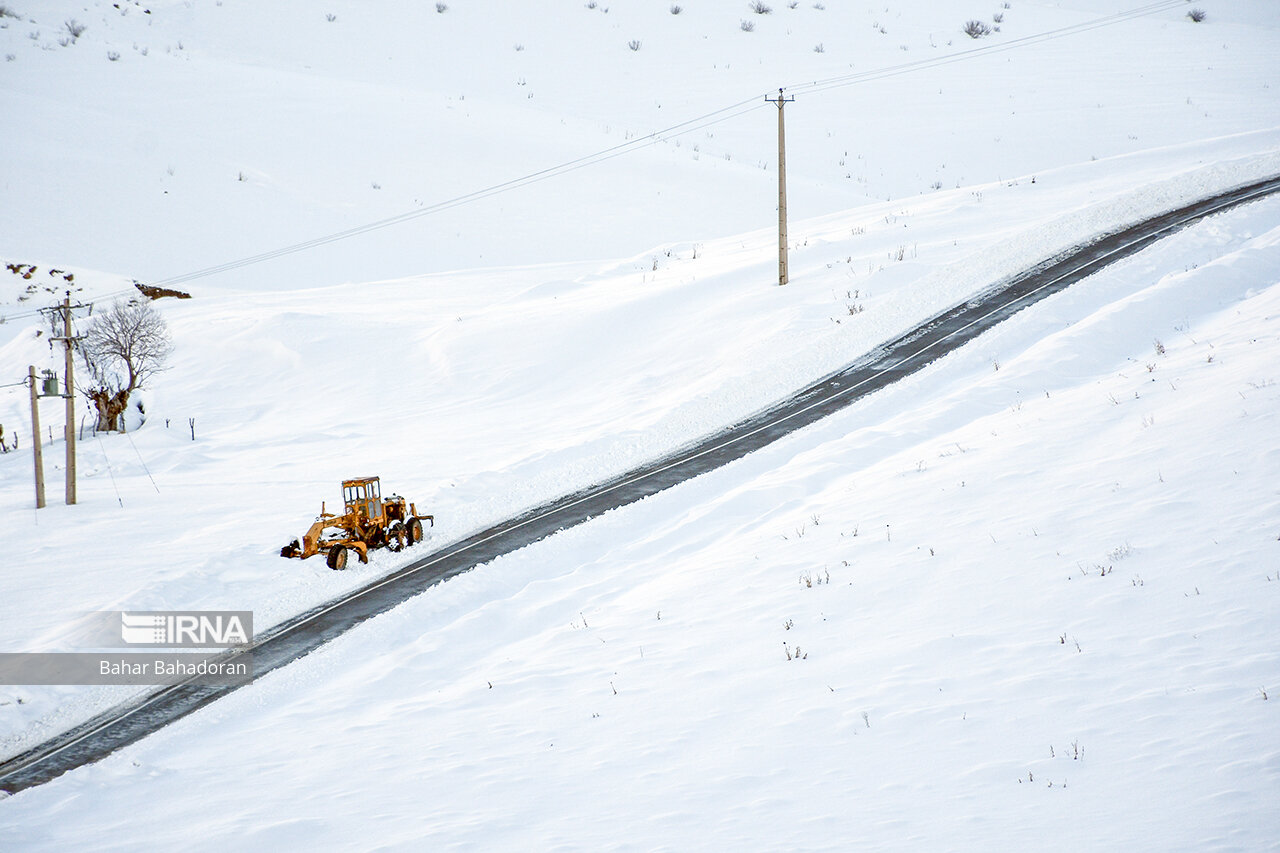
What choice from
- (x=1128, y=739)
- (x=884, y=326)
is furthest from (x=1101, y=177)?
(x=1128, y=739)

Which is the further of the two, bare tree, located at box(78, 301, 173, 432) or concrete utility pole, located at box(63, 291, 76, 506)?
bare tree, located at box(78, 301, 173, 432)

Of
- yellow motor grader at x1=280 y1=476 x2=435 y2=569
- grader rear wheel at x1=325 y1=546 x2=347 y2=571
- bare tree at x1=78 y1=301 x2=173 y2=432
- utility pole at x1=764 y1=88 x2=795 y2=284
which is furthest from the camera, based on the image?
bare tree at x1=78 y1=301 x2=173 y2=432

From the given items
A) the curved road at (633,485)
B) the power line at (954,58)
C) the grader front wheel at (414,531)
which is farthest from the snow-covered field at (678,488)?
the power line at (954,58)

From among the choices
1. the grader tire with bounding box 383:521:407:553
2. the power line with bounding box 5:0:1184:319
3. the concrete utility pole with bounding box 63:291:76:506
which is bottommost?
the grader tire with bounding box 383:521:407:553

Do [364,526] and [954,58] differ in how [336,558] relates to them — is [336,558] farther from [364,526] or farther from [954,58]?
[954,58]

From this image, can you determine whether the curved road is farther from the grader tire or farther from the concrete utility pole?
the concrete utility pole

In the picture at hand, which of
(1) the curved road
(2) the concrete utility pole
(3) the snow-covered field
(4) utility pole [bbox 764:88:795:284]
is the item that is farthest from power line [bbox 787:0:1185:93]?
(2) the concrete utility pole

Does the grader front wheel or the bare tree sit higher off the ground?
the bare tree

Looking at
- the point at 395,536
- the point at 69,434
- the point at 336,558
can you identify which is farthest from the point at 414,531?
the point at 69,434
